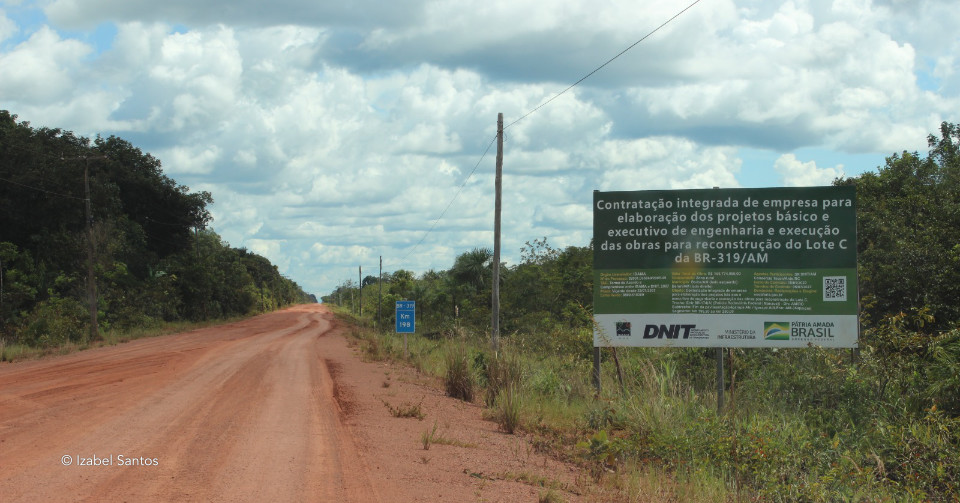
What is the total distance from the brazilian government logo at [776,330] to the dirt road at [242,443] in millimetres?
4830

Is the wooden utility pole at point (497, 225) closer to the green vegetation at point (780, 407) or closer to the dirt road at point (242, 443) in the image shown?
the green vegetation at point (780, 407)

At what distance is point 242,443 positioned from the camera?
9.30m

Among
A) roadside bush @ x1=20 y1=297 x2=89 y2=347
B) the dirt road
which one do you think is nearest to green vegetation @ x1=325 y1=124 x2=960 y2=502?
the dirt road

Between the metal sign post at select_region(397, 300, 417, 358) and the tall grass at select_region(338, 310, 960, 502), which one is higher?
the metal sign post at select_region(397, 300, 417, 358)

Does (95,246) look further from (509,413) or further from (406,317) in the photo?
(509,413)

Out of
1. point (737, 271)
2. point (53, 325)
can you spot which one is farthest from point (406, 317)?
point (53, 325)

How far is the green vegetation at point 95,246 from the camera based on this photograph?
109 ft

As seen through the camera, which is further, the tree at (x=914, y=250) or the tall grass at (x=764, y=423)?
the tree at (x=914, y=250)

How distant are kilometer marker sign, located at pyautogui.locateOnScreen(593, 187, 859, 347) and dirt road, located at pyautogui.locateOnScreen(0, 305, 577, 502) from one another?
11.5 feet

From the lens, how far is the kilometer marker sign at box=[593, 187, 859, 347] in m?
12.5

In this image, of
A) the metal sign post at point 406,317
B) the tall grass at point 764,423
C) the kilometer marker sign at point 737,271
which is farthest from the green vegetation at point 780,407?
the metal sign post at point 406,317

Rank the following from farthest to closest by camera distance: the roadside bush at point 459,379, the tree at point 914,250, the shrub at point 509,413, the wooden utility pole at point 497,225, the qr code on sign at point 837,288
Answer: the wooden utility pole at point 497,225 < the tree at point 914,250 < the roadside bush at point 459,379 < the qr code on sign at point 837,288 < the shrub at point 509,413

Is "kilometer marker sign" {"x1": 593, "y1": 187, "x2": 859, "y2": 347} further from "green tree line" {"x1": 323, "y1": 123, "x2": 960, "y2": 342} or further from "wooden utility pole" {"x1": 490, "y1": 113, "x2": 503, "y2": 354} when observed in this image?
"wooden utility pole" {"x1": 490, "y1": 113, "x2": 503, "y2": 354}

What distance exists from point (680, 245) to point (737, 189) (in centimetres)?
133
